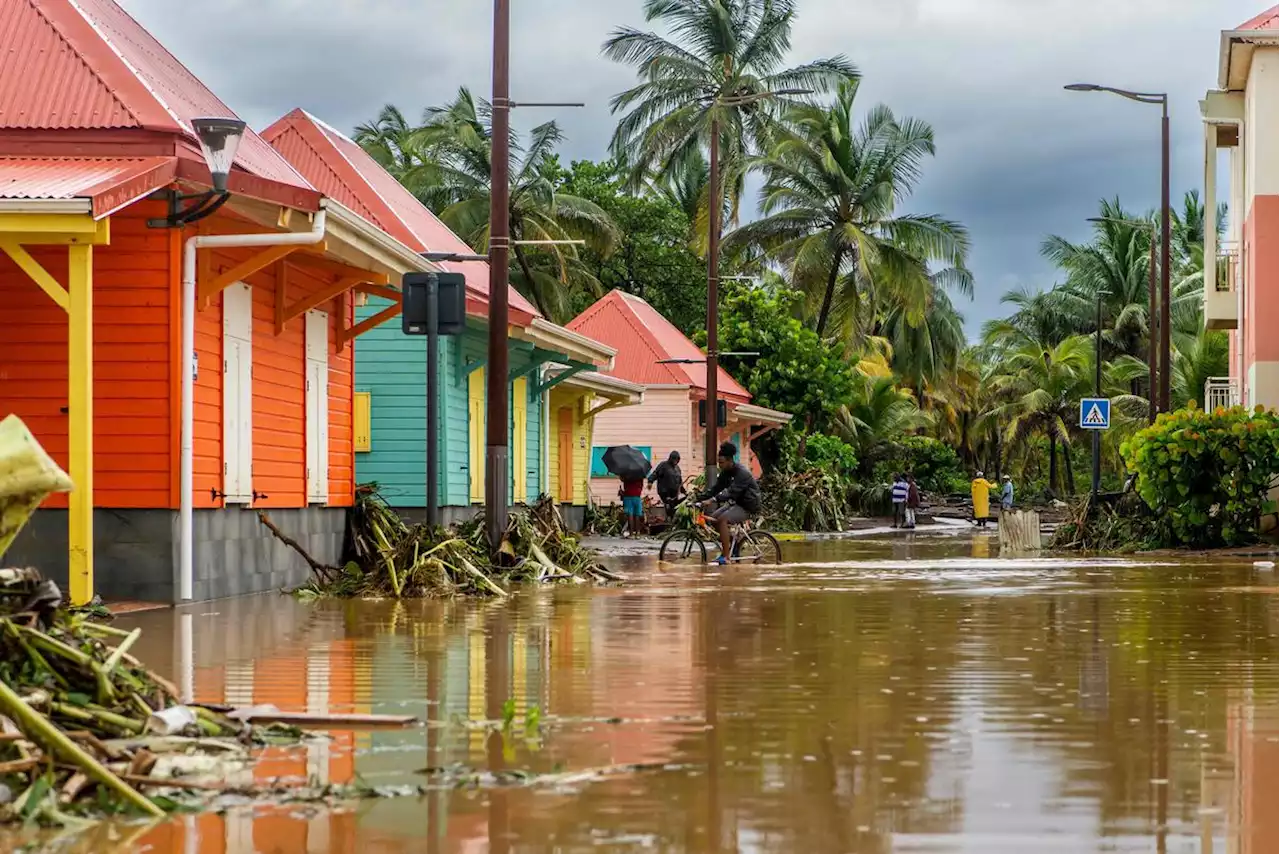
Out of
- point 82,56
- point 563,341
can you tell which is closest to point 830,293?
point 563,341

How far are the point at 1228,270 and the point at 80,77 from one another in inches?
1089

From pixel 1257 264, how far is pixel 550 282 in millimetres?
29388

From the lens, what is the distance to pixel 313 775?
23.2ft

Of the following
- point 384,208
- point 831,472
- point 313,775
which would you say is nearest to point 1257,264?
point 384,208

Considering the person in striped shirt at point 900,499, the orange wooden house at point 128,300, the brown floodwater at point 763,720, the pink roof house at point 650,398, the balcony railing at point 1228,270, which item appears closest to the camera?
the brown floodwater at point 763,720

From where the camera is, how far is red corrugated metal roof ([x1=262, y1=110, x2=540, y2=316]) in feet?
91.3

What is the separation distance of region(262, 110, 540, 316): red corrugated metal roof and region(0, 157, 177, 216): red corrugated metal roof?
10.8 meters

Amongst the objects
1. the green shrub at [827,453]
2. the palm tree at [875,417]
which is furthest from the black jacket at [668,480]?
the palm tree at [875,417]

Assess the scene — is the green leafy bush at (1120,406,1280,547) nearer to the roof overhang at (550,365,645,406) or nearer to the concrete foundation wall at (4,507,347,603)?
→ the roof overhang at (550,365,645,406)

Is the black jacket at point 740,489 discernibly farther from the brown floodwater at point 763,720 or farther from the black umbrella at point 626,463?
the black umbrella at point 626,463

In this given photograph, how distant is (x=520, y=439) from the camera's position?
109 feet

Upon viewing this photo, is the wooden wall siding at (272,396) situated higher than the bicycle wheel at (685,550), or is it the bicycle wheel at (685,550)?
the wooden wall siding at (272,396)

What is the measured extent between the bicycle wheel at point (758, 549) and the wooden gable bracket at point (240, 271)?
1134 cm

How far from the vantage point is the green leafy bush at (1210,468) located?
29250 millimetres
